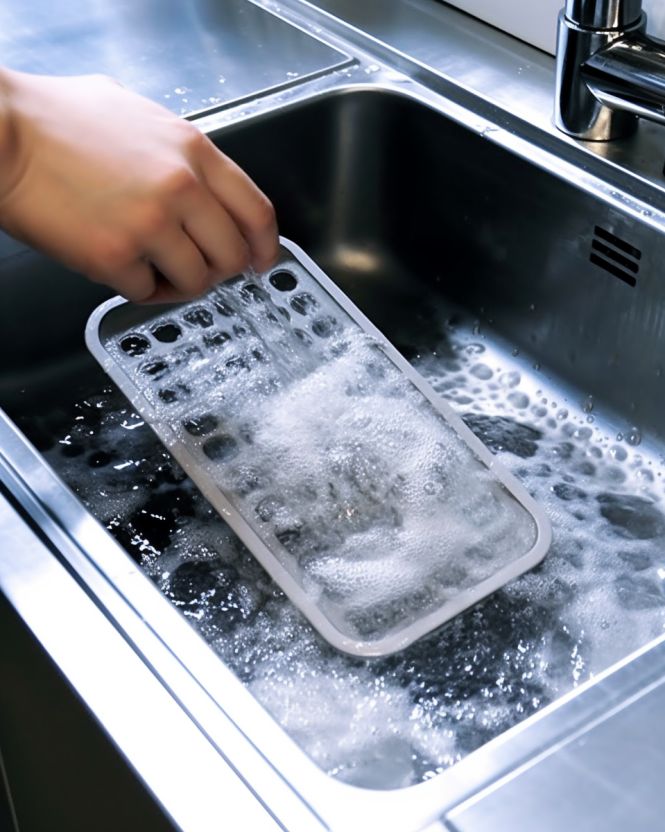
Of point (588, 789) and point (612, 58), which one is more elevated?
point (612, 58)

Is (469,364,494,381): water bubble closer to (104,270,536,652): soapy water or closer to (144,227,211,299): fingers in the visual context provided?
(104,270,536,652): soapy water

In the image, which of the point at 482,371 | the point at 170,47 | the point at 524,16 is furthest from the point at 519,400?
the point at 170,47

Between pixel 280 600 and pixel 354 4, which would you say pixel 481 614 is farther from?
pixel 354 4

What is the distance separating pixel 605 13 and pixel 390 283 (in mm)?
324

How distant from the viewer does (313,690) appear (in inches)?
→ 27.6

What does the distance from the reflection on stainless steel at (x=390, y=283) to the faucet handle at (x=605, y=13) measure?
0.10 meters

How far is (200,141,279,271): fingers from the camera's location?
27.3 inches

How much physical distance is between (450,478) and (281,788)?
0.33m

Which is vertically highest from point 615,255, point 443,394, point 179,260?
point 179,260

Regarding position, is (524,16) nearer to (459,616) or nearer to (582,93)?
(582,93)

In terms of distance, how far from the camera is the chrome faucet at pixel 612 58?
2.70ft

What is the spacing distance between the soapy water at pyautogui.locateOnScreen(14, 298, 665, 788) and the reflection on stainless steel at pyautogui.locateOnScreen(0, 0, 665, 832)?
0.13 ft

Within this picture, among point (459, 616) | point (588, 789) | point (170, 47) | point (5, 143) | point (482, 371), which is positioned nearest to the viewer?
point (588, 789)

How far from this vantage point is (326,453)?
84 centimetres
